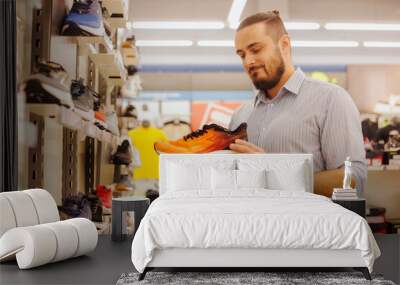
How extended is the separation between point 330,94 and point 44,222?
3.07m

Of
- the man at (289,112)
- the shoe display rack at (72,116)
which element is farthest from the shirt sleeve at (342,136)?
the shoe display rack at (72,116)

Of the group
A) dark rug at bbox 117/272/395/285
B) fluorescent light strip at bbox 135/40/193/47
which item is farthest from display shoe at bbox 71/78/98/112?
dark rug at bbox 117/272/395/285

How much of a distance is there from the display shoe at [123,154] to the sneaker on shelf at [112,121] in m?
0.15

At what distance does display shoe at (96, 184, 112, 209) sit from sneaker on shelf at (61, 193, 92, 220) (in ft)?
2.09

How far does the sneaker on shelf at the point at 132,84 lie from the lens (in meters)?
6.16

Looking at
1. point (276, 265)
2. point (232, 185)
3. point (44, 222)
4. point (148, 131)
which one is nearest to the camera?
point (276, 265)

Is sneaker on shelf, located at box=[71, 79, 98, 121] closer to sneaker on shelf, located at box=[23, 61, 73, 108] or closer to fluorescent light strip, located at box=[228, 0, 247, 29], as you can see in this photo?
sneaker on shelf, located at box=[23, 61, 73, 108]

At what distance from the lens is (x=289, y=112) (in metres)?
5.73

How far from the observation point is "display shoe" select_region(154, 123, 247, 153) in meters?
5.84

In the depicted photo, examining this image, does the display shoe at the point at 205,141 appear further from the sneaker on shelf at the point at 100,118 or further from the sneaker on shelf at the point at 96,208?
the sneaker on shelf at the point at 96,208

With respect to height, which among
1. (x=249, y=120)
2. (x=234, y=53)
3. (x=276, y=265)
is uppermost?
(x=234, y=53)

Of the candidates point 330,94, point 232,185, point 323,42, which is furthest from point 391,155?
point 232,185

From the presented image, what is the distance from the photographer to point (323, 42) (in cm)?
606

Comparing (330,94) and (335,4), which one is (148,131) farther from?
(335,4)
